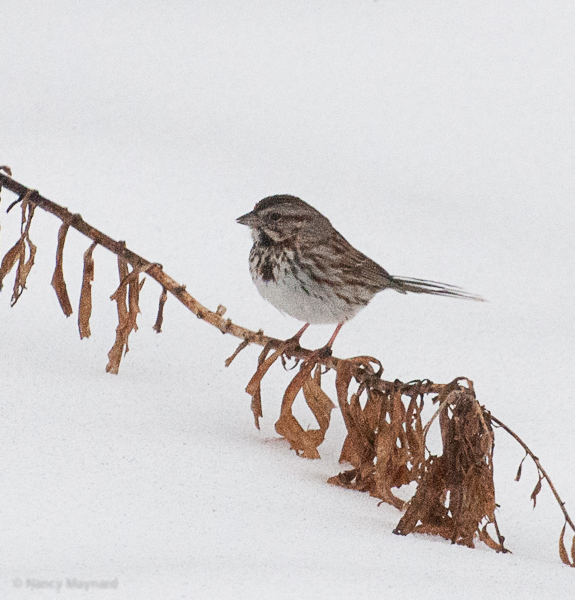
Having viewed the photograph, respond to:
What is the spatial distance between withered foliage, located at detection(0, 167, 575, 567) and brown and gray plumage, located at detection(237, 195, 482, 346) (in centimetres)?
31

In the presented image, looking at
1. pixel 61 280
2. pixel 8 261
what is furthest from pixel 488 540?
pixel 8 261

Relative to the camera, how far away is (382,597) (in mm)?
2902

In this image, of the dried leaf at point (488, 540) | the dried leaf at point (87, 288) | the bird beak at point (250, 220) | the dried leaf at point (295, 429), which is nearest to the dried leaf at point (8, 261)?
the dried leaf at point (87, 288)

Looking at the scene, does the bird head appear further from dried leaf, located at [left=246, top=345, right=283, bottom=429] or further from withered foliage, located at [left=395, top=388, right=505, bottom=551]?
withered foliage, located at [left=395, top=388, right=505, bottom=551]

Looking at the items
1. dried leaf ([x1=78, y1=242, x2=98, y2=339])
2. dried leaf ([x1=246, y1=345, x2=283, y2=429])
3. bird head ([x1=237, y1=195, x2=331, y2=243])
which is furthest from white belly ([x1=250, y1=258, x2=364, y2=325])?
dried leaf ([x1=78, y1=242, x2=98, y2=339])

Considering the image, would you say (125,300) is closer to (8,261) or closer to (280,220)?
(8,261)

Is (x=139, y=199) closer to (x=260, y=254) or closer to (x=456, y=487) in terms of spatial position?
(x=260, y=254)

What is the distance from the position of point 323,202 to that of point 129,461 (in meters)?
3.30

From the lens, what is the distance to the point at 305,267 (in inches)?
177

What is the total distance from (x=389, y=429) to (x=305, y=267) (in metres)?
1.00

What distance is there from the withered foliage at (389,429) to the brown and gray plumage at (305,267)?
0.31 metres

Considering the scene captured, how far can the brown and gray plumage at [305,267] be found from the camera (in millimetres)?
4466

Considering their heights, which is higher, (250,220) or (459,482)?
(250,220)

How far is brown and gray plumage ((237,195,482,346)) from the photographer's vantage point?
4.47 meters
